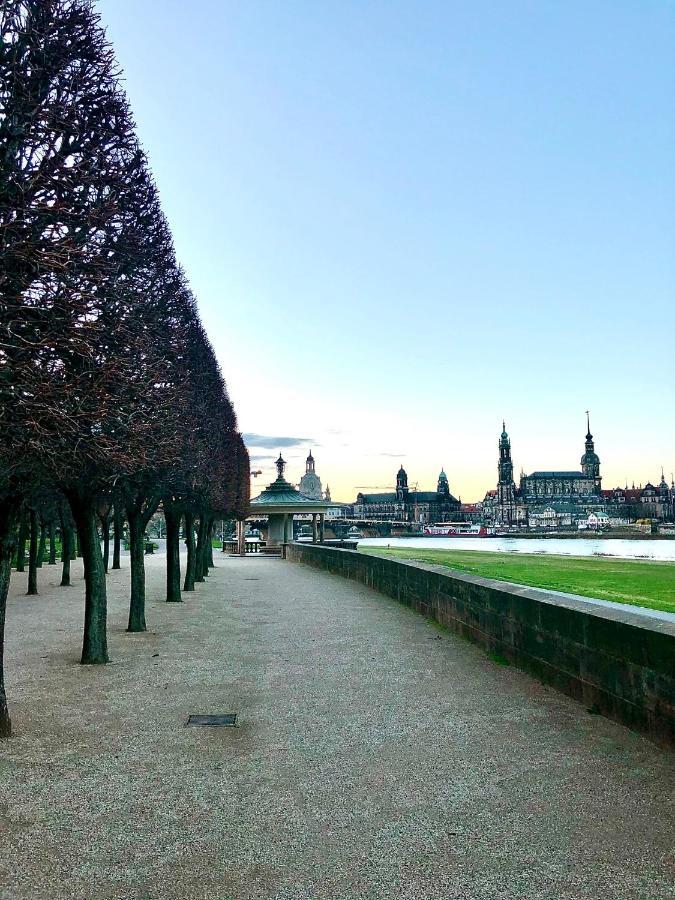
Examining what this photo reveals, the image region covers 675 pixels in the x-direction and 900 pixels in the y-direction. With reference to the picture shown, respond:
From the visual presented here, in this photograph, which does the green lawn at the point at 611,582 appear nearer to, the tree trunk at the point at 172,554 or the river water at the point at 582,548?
the tree trunk at the point at 172,554

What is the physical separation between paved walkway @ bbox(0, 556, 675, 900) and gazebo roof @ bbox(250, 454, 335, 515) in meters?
39.8

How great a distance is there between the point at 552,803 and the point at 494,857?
119 cm

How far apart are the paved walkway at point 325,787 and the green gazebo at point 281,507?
130 feet

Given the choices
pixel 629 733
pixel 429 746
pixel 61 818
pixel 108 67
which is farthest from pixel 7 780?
pixel 108 67

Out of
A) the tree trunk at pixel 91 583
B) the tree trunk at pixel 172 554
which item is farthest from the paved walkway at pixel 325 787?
the tree trunk at pixel 172 554

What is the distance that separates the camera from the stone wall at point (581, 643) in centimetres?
710

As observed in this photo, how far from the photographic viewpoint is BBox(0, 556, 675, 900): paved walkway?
4.67 meters

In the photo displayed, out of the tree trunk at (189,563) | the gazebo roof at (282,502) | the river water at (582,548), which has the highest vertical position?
the gazebo roof at (282,502)

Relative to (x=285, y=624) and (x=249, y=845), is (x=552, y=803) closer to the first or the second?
(x=249, y=845)

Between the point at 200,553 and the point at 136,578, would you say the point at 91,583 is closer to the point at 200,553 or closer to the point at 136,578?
the point at 136,578

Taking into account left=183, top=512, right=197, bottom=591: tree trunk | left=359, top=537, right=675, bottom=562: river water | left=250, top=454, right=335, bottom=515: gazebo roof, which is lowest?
left=359, top=537, right=675, bottom=562: river water

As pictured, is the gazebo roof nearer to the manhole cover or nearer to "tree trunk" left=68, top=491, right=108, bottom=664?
"tree trunk" left=68, top=491, right=108, bottom=664

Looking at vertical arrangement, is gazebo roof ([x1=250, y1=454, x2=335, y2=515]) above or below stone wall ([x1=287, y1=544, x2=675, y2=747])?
above

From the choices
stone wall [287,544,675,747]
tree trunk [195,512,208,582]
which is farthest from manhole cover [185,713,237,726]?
tree trunk [195,512,208,582]
